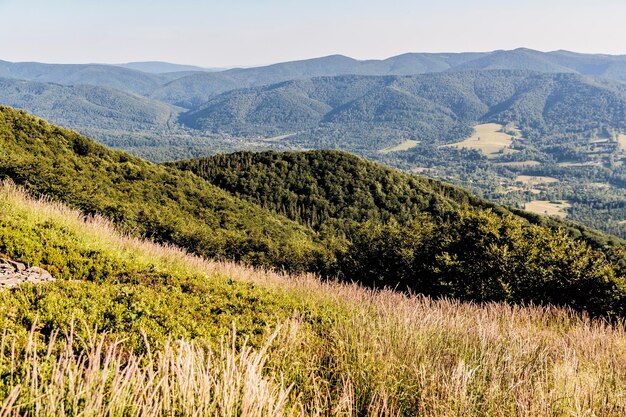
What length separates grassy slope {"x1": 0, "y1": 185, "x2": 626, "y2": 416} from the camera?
200 cm

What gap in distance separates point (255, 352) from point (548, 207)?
7682 inches

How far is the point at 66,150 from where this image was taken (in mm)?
31031

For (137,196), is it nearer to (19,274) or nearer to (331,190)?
(19,274)

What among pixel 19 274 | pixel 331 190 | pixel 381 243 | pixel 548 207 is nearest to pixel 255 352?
pixel 19 274

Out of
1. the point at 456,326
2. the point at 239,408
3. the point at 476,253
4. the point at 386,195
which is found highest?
the point at 239,408

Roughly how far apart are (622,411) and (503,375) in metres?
0.78

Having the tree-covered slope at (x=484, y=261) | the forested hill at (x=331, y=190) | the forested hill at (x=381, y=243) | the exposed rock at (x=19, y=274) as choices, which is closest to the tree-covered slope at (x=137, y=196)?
the forested hill at (x=381, y=243)

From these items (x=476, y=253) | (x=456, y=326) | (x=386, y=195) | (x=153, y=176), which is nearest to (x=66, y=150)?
(x=153, y=176)

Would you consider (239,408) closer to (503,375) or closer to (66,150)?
(503,375)

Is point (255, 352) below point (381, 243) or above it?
above

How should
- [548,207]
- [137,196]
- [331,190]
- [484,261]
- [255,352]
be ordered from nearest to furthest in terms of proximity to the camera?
1. [255,352]
2. [484,261]
3. [137,196]
4. [331,190]
5. [548,207]

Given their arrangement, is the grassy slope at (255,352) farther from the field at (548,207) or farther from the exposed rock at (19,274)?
the field at (548,207)

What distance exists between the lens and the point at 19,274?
509cm

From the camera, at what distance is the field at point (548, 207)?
157500 millimetres
